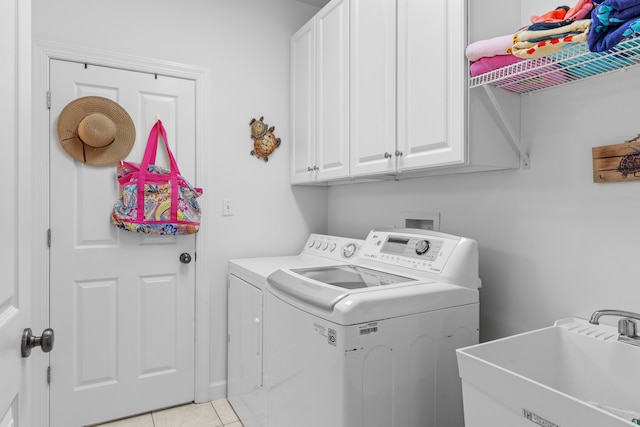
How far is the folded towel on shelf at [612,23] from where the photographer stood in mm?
937

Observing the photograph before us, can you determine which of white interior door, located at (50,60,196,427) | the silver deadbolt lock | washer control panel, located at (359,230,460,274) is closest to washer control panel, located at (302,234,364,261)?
washer control panel, located at (359,230,460,274)

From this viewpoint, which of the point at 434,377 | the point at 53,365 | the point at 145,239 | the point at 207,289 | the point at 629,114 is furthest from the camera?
the point at 207,289

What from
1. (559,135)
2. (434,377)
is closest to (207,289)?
(434,377)

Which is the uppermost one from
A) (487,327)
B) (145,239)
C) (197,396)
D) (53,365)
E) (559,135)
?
(559,135)

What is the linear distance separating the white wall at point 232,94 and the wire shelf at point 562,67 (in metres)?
1.56

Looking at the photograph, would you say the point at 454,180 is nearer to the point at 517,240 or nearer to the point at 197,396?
the point at 517,240

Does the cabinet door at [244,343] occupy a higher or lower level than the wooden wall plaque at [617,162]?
lower

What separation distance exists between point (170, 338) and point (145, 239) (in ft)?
2.07

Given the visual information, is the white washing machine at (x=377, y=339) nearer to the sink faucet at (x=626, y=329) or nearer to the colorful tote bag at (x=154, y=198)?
the sink faucet at (x=626, y=329)

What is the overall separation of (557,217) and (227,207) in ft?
6.02

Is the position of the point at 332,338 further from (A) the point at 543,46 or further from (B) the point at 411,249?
(A) the point at 543,46

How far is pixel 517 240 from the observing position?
160 centimetres

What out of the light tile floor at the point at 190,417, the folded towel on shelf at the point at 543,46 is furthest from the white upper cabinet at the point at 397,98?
the light tile floor at the point at 190,417

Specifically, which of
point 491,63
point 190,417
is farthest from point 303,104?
point 190,417
